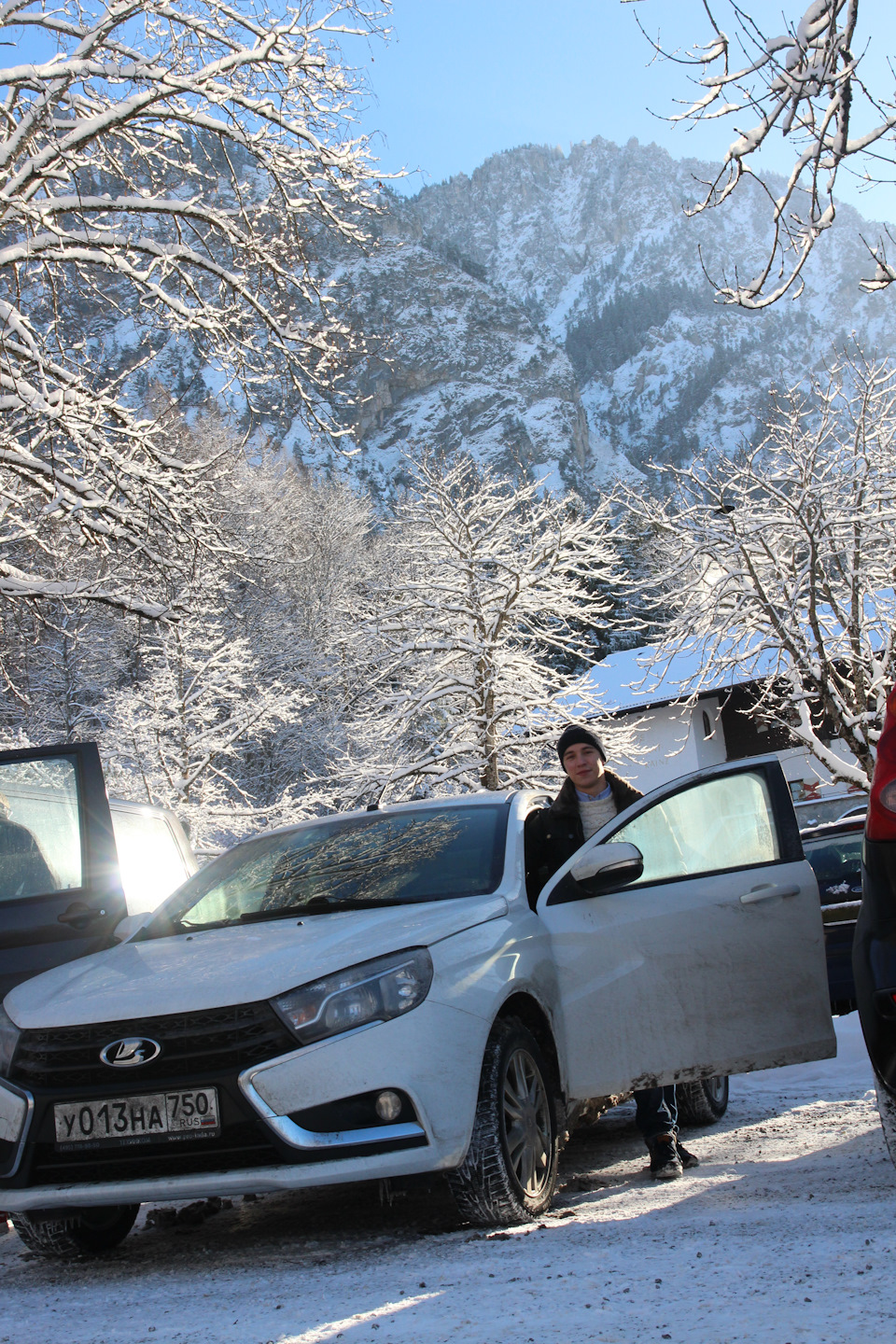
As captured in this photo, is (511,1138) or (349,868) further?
(349,868)

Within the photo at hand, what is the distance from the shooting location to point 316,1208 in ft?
13.5

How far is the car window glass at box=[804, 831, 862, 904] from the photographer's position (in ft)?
23.7

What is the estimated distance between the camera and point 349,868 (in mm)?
4426

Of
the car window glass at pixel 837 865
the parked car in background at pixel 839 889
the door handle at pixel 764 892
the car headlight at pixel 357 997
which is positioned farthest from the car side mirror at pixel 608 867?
the car window glass at pixel 837 865

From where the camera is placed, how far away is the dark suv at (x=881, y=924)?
9.68 ft

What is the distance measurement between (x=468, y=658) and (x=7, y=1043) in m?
16.8

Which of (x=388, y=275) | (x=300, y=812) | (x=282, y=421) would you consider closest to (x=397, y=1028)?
(x=282, y=421)

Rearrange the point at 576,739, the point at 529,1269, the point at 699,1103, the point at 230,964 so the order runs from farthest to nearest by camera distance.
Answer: the point at 699,1103 → the point at 576,739 → the point at 230,964 → the point at 529,1269

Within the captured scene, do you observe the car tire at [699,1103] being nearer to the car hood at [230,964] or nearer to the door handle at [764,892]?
the door handle at [764,892]

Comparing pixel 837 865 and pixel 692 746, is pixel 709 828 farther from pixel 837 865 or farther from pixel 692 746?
pixel 692 746

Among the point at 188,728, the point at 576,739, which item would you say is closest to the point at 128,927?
the point at 576,739

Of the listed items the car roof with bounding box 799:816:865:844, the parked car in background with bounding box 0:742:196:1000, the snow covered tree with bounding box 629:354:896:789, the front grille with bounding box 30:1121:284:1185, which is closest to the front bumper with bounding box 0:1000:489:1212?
the front grille with bounding box 30:1121:284:1185

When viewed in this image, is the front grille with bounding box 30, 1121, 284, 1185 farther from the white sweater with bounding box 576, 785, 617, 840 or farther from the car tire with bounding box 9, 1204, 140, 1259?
the white sweater with bounding box 576, 785, 617, 840

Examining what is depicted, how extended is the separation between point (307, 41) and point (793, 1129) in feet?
29.6
